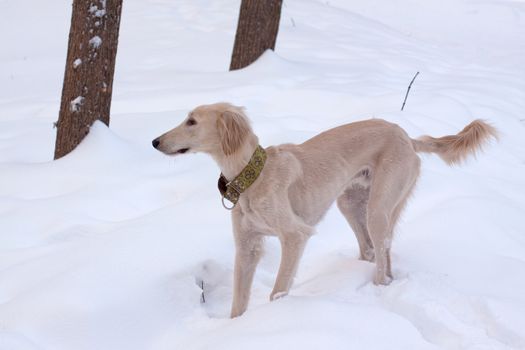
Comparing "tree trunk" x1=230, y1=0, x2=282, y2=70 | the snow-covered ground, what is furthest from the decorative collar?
"tree trunk" x1=230, y1=0, x2=282, y2=70

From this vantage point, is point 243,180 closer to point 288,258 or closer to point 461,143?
point 288,258

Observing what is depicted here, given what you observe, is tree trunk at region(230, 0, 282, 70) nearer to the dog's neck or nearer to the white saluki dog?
the white saluki dog

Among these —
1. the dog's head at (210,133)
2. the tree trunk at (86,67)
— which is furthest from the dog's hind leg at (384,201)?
the tree trunk at (86,67)

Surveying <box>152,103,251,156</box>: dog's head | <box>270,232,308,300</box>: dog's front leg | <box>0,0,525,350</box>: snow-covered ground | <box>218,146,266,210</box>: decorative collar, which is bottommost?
<box>0,0,525,350</box>: snow-covered ground

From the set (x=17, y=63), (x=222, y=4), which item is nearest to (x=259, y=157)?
(x=17, y=63)

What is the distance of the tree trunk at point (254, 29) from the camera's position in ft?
28.2

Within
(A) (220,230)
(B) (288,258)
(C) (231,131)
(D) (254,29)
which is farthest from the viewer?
(D) (254,29)

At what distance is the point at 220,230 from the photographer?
14.6 feet

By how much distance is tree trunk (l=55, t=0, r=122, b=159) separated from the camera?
17.9 feet

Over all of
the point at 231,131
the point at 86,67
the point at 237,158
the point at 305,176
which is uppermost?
the point at 231,131

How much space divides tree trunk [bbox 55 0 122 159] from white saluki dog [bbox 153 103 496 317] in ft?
7.25

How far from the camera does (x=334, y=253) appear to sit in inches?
180

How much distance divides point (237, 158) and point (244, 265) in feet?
2.15

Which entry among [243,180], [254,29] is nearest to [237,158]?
[243,180]
